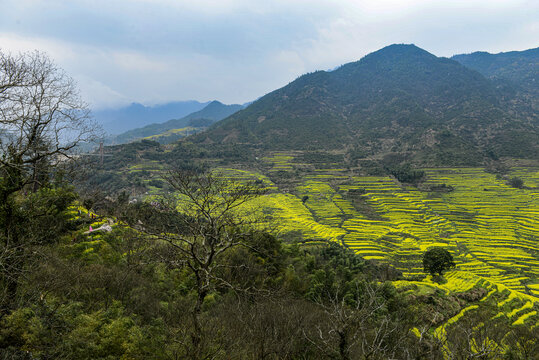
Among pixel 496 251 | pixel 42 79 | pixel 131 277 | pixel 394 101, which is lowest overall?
pixel 496 251

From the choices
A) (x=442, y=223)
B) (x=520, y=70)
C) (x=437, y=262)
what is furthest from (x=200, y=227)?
(x=520, y=70)

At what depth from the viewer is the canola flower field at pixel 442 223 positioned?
29.2m

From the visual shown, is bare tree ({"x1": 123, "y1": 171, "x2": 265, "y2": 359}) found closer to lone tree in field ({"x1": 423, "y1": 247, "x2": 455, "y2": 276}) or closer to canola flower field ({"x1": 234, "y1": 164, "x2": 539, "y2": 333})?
canola flower field ({"x1": 234, "y1": 164, "x2": 539, "y2": 333})

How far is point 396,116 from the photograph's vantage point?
393 feet

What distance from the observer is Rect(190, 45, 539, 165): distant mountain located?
274 feet

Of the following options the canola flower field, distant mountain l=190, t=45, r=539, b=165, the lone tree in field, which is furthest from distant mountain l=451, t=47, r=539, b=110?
the lone tree in field

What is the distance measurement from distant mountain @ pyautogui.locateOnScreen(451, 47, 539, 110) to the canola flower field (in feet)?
328

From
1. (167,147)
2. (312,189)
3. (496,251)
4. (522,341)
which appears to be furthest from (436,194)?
(167,147)

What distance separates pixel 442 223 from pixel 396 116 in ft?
290

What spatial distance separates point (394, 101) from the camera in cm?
13600

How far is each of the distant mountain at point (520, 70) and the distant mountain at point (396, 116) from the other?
21.9 metres

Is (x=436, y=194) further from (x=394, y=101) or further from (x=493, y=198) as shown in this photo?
(x=394, y=101)

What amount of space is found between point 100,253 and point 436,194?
64.5 meters

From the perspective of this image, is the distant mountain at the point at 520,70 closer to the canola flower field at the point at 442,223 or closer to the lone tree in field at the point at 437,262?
the canola flower field at the point at 442,223
